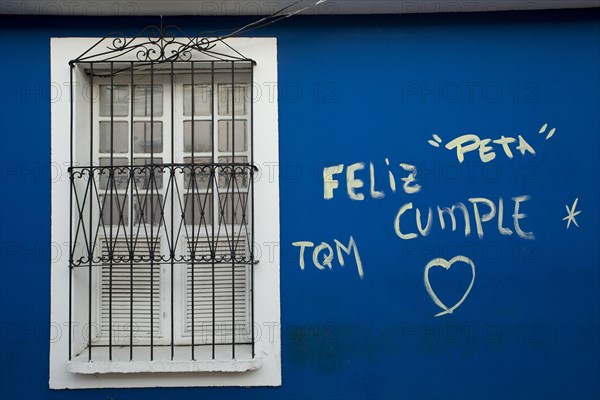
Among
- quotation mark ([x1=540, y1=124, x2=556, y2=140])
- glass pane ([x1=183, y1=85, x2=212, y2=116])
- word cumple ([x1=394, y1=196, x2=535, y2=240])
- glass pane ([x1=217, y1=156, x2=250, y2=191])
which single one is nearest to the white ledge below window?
glass pane ([x1=217, y1=156, x2=250, y2=191])

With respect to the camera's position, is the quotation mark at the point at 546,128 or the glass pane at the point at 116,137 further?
the glass pane at the point at 116,137

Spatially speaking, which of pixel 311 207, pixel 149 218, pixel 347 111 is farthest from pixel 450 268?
pixel 149 218

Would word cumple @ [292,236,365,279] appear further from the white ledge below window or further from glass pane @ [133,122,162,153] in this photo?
glass pane @ [133,122,162,153]

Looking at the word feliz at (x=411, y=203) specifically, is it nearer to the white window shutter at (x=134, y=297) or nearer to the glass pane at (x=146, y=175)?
the glass pane at (x=146, y=175)

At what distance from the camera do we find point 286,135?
13.3 ft

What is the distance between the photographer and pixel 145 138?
4262 mm

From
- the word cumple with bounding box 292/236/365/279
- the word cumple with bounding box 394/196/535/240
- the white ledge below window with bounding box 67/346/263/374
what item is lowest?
the white ledge below window with bounding box 67/346/263/374

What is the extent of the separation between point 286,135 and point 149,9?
1319 mm

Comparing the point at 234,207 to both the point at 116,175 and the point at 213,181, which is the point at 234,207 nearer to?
the point at 213,181

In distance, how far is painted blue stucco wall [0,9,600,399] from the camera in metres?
4.01

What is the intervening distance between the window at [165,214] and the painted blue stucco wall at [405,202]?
0.12 metres

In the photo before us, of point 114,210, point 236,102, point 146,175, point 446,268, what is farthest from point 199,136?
point 446,268

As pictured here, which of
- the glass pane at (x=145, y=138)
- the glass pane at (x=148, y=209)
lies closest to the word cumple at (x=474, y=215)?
the glass pane at (x=148, y=209)

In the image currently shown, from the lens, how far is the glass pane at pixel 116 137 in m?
4.26
